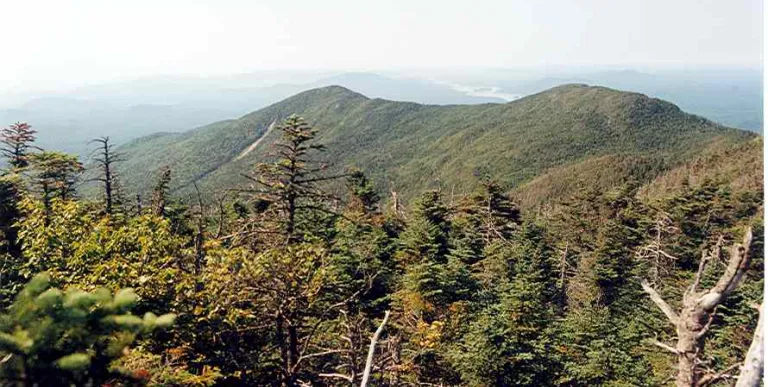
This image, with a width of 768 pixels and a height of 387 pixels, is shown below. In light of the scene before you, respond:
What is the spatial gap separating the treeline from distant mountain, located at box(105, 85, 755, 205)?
213 ft

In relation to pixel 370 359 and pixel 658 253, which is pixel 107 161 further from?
pixel 658 253

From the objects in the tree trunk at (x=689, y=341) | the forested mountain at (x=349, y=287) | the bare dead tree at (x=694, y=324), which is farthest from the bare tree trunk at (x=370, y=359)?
the tree trunk at (x=689, y=341)

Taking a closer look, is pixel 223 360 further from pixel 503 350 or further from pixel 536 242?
pixel 536 242

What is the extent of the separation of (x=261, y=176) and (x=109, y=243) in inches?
139

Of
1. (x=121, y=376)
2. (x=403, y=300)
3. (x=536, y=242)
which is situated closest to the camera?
(x=121, y=376)

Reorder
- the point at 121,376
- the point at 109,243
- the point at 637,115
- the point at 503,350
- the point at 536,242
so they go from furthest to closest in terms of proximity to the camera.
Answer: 1. the point at 637,115
2. the point at 536,242
3. the point at 503,350
4. the point at 109,243
5. the point at 121,376

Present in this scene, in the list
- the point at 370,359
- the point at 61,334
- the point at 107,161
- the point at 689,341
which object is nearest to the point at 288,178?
the point at 370,359

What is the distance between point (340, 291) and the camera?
14078 mm

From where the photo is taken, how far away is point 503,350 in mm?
14359

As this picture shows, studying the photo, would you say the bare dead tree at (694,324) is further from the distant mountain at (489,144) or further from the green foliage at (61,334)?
the distant mountain at (489,144)

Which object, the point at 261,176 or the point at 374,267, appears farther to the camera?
the point at 374,267

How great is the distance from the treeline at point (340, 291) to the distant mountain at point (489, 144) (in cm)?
6495

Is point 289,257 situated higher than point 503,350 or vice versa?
point 289,257

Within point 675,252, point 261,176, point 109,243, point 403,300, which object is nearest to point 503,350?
point 403,300
